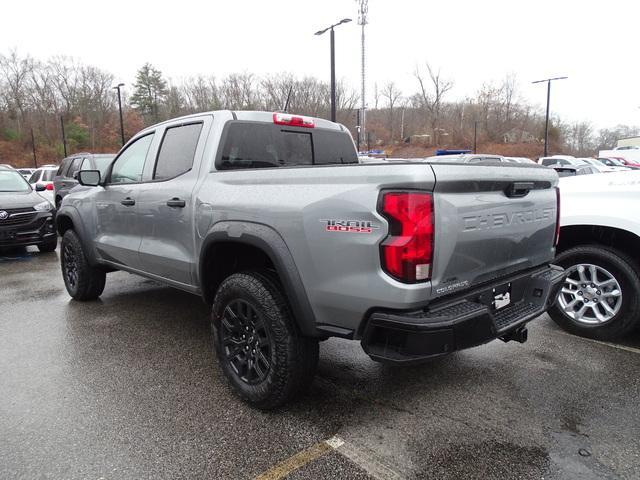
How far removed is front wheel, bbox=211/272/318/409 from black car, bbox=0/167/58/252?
23.0ft

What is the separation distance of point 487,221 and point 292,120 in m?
2.02

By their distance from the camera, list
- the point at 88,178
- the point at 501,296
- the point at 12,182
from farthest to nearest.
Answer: the point at 12,182 → the point at 88,178 → the point at 501,296

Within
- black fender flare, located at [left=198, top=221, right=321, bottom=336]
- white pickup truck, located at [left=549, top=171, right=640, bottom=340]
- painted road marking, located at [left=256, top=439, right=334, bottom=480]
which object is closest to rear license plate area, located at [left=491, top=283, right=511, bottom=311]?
black fender flare, located at [left=198, top=221, right=321, bottom=336]

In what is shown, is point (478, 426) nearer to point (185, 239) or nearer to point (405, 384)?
point (405, 384)

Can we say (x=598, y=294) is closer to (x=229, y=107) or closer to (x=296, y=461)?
(x=296, y=461)

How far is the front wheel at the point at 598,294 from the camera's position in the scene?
379cm

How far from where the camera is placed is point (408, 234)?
84.0 inches

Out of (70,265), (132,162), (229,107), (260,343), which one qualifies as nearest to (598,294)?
(260,343)

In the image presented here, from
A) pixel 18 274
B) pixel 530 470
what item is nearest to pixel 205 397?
pixel 530 470

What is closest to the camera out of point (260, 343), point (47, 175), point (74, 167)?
point (260, 343)

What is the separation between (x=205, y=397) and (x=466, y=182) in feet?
7.24

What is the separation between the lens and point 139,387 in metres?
→ 3.25

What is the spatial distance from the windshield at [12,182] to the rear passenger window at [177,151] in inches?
275

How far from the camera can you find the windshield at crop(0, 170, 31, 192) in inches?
358
